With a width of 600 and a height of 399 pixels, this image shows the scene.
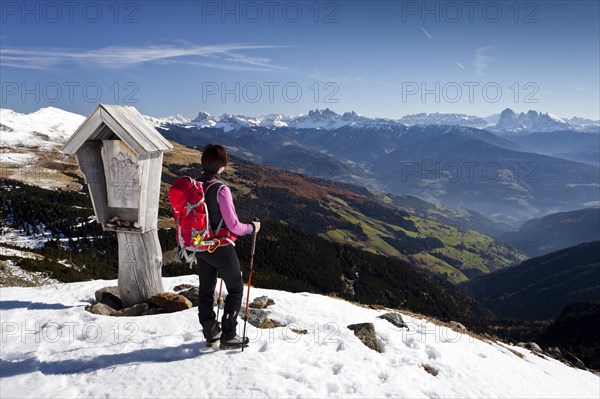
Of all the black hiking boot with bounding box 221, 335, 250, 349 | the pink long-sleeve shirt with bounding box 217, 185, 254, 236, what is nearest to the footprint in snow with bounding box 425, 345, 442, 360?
the black hiking boot with bounding box 221, 335, 250, 349

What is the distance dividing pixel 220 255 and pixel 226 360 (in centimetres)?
226

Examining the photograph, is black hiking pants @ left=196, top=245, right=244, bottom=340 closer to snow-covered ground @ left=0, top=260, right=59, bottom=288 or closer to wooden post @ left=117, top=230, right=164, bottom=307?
wooden post @ left=117, top=230, right=164, bottom=307

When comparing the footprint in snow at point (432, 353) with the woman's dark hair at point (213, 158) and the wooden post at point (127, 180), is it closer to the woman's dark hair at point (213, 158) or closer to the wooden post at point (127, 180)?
the woman's dark hair at point (213, 158)

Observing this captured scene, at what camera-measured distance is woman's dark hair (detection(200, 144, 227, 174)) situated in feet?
24.7

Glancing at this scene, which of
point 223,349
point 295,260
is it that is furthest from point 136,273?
point 295,260

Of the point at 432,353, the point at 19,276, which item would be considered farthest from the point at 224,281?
the point at 19,276

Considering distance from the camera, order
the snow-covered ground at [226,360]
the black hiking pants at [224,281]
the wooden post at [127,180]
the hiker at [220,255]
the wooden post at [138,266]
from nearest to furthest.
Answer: the snow-covered ground at [226,360], the hiker at [220,255], the black hiking pants at [224,281], the wooden post at [127,180], the wooden post at [138,266]

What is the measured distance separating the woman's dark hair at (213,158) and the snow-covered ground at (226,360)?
4067 millimetres

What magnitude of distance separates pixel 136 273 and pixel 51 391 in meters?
4.61

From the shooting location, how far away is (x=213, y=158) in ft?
24.7

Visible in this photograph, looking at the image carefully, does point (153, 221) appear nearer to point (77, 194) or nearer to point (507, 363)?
point (507, 363)

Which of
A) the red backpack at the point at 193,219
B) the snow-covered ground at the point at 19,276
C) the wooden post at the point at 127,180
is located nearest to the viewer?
the red backpack at the point at 193,219

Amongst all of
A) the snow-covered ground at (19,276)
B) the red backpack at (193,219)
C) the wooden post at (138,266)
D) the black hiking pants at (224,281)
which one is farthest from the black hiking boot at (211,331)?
the snow-covered ground at (19,276)

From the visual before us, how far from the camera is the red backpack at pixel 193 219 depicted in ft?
23.6
